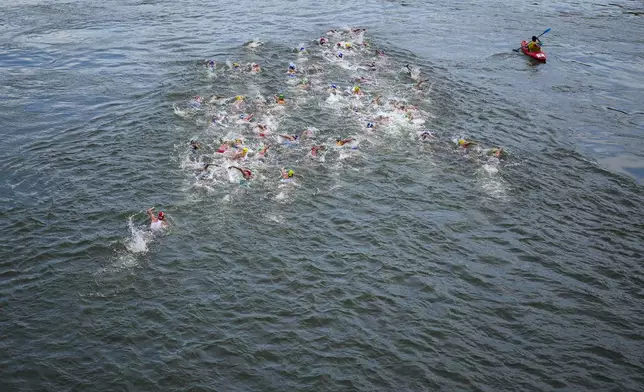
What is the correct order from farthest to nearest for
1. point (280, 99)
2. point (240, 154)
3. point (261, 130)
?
point (280, 99)
point (261, 130)
point (240, 154)

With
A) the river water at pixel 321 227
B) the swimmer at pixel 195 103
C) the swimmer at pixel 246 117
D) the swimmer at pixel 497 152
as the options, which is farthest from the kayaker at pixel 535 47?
the swimmer at pixel 195 103

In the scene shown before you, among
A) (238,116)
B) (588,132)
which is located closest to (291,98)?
(238,116)

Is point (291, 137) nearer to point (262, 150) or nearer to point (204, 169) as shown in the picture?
point (262, 150)

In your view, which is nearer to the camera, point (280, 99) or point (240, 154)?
point (240, 154)

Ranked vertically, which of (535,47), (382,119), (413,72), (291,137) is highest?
(535,47)

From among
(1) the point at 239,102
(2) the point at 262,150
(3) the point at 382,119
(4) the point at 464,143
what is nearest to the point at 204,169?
(2) the point at 262,150

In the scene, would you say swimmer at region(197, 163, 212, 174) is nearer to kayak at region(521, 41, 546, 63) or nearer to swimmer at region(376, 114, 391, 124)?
swimmer at region(376, 114, 391, 124)

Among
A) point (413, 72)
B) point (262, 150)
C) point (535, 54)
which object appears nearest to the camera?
point (262, 150)
